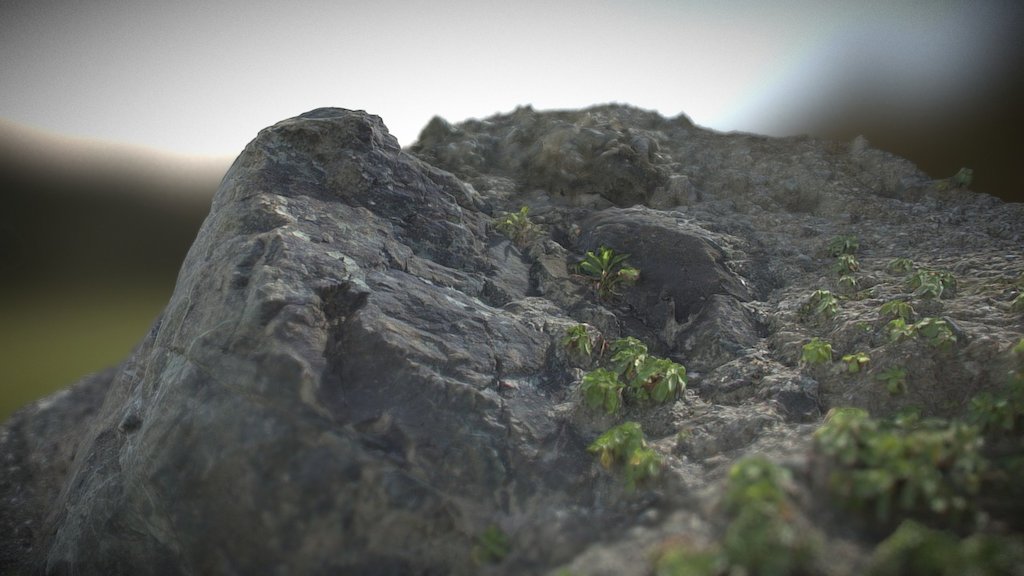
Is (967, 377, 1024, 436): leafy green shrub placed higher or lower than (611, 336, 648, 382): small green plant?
higher

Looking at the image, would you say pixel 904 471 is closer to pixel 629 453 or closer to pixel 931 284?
pixel 629 453

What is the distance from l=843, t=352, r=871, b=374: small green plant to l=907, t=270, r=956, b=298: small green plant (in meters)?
1.74

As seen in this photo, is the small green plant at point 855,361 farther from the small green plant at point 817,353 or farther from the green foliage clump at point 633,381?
the green foliage clump at point 633,381

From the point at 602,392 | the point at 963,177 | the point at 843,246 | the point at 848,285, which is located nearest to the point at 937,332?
the point at 848,285

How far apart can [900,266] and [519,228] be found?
6.51m

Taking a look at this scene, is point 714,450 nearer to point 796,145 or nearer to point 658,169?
point 658,169

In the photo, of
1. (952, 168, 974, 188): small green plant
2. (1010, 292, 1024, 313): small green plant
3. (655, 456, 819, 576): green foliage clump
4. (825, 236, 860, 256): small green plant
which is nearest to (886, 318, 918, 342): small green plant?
(1010, 292, 1024, 313): small green plant

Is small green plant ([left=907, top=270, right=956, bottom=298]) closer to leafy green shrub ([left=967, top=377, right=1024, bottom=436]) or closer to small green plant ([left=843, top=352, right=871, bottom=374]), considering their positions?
small green plant ([left=843, top=352, right=871, bottom=374])

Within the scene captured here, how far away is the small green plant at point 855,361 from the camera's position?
23.0 feet

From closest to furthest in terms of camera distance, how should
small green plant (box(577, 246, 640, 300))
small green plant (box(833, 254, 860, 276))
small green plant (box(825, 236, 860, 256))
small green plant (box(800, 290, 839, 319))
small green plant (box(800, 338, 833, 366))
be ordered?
small green plant (box(800, 338, 833, 366)) → small green plant (box(800, 290, 839, 319)) → small green plant (box(577, 246, 640, 300)) → small green plant (box(833, 254, 860, 276)) → small green plant (box(825, 236, 860, 256))

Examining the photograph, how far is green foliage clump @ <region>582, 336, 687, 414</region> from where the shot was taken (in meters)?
6.90

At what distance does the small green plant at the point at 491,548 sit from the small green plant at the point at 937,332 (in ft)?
19.6

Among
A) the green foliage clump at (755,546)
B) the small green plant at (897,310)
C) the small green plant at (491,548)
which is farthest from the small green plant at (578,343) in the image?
the small green plant at (897,310)

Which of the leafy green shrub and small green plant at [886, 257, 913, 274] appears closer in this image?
the leafy green shrub
